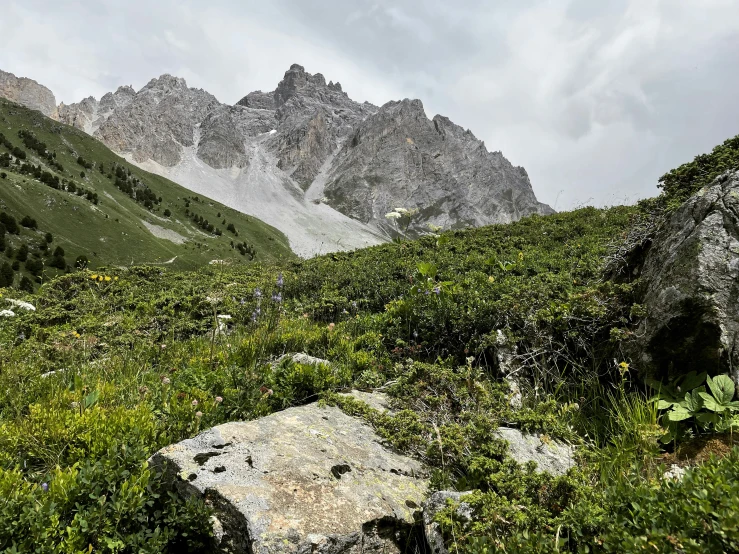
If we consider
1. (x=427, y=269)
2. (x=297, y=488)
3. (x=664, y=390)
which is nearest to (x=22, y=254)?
(x=427, y=269)

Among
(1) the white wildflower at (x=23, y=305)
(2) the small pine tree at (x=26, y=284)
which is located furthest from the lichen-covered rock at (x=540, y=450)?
(2) the small pine tree at (x=26, y=284)

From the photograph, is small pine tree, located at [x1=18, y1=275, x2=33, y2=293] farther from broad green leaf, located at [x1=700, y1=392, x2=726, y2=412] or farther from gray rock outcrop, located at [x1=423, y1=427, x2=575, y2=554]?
broad green leaf, located at [x1=700, y1=392, x2=726, y2=412]

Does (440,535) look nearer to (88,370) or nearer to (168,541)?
(168,541)

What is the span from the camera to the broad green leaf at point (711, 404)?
Result: 361 centimetres

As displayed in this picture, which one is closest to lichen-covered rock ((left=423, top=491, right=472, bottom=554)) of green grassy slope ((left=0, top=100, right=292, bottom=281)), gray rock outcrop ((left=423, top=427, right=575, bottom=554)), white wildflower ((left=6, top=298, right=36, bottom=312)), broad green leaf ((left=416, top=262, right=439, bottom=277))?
gray rock outcrop ((left=423, top=427, right=575, bottom=554))

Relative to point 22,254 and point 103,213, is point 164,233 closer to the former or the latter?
point 103,213

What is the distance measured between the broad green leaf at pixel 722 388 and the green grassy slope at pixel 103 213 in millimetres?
41793

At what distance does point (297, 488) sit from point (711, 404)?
3968 mm

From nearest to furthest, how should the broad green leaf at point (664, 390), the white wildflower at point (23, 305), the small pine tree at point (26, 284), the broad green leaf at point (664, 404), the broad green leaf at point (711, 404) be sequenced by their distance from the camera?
the broad green leaf at point (711, 404) → the broad green leaf at point (664, 404) → the broad green leaf at point (664, 390) → the white wildflower at point (23, 305) → the small pine tree at point (26, 284)

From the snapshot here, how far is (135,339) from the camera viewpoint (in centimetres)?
726

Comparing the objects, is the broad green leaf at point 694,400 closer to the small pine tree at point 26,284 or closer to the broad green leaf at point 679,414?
the broad green leaf at point 679,414

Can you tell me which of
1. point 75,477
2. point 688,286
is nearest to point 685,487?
point 688,286

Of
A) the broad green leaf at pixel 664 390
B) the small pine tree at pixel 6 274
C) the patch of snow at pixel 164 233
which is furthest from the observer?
the patch of snow at pixel 164 233

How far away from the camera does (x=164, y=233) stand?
105m
